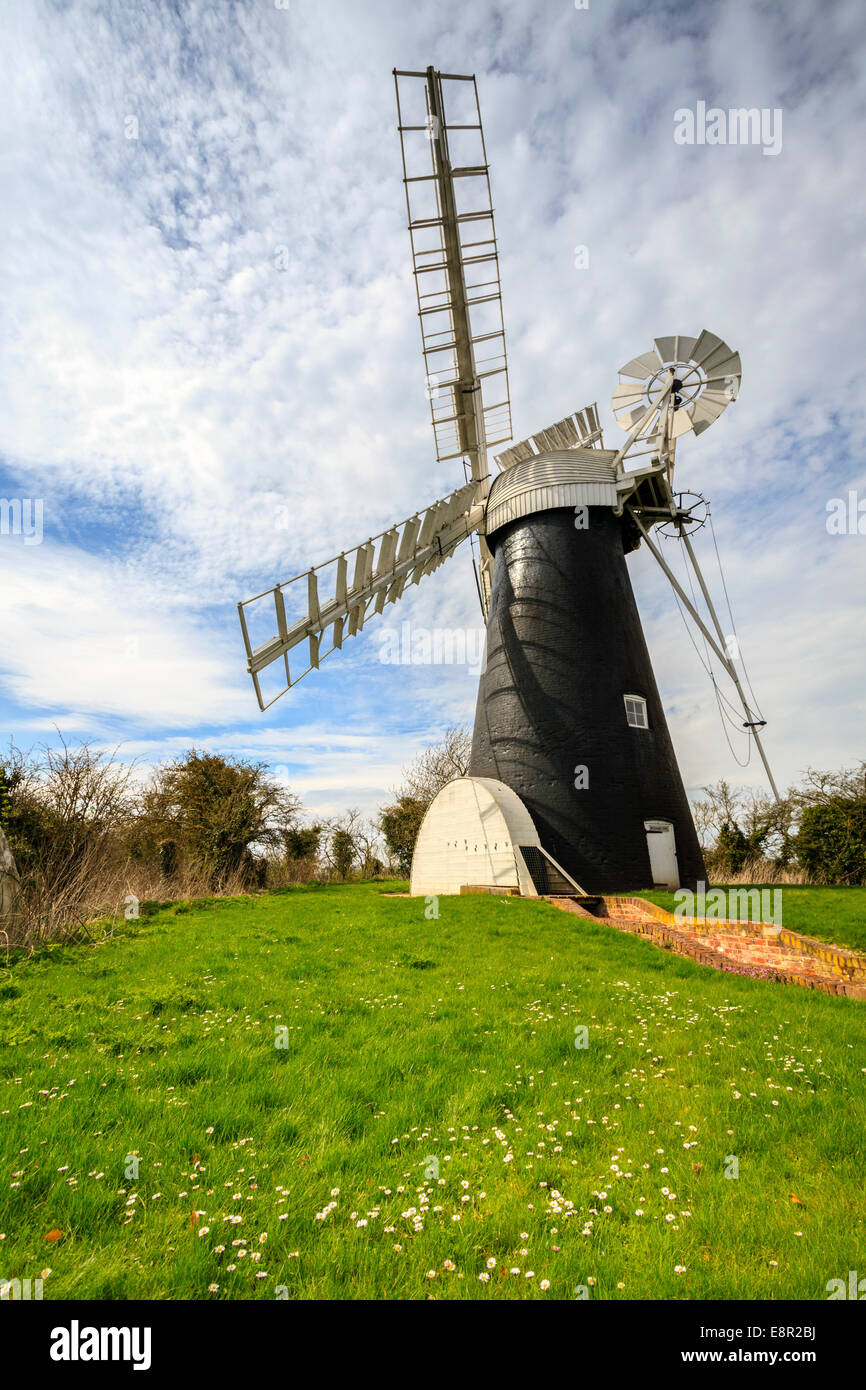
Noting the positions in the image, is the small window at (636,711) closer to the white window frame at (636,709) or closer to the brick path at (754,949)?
the white window frame at (636,709)

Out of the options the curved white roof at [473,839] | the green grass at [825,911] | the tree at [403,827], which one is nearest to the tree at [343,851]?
the tree at [403,827]

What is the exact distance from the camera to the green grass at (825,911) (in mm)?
9945

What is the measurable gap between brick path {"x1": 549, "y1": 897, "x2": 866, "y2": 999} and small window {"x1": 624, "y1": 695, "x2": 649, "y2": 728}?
17.9 feet

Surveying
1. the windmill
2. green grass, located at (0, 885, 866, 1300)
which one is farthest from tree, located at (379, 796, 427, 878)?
green grass, located at (0, 885, 866, 1300)

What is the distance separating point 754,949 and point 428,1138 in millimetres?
8300

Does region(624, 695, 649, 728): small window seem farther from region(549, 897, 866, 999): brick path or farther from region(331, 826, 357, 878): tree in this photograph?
region(331, 826, 357, 878): tree

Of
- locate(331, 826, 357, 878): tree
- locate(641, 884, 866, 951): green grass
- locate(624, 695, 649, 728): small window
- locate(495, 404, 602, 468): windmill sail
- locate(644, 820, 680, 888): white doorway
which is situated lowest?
locate(331, 826, 357, 878): tree

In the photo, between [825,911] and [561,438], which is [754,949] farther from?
[561,438]

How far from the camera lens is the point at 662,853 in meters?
15.1

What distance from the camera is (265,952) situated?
30.1 feet

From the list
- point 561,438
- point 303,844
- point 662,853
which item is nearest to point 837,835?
point 662,853

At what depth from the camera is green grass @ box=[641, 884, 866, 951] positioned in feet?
32.6
